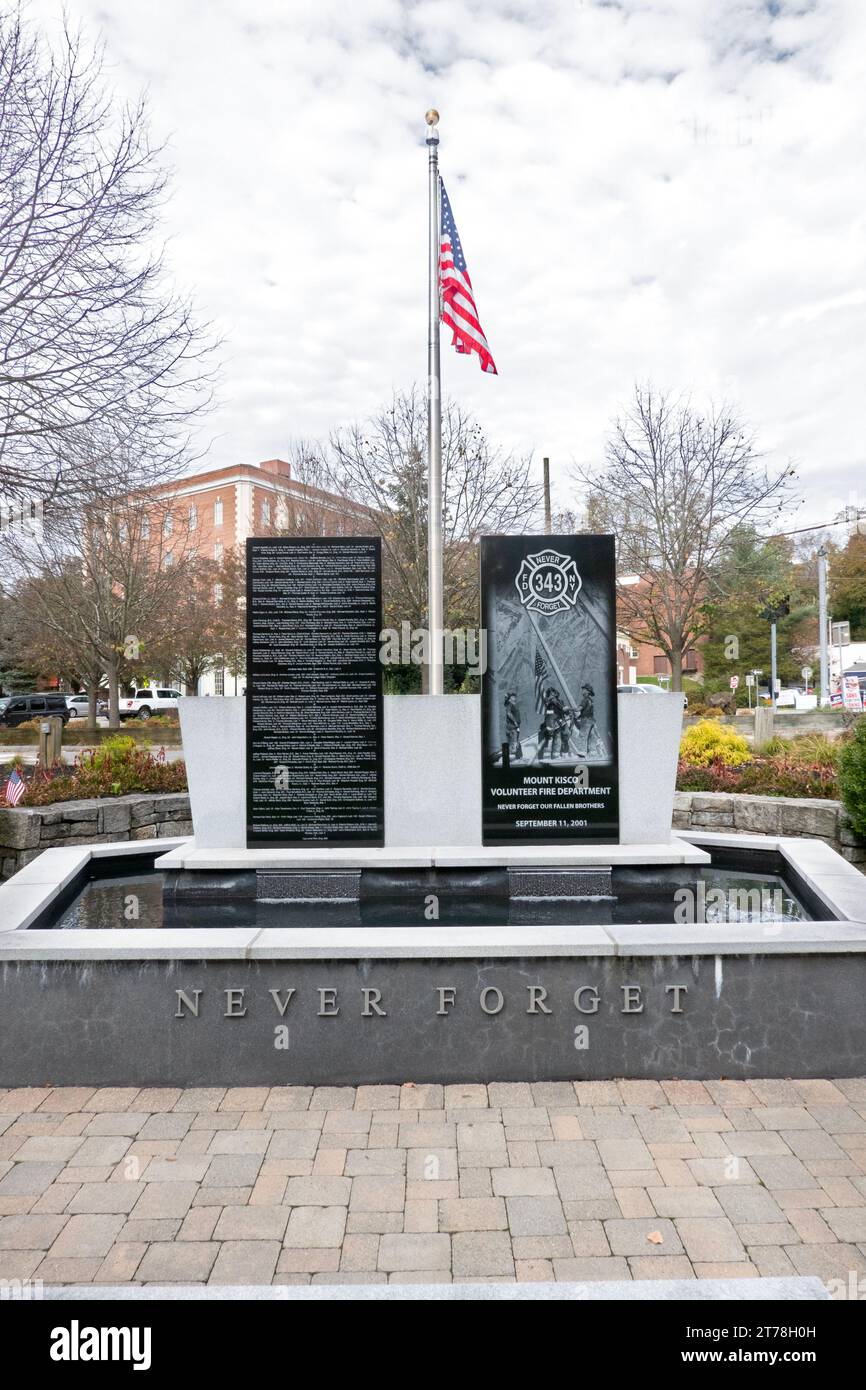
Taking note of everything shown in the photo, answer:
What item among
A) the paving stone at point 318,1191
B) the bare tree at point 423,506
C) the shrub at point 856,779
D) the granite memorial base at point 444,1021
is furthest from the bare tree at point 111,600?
the paving stone at point 318,1191

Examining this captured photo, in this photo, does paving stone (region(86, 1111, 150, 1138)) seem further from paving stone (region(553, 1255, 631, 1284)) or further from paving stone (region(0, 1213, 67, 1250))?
paving stone (region(553, 1255, 631, 1284))

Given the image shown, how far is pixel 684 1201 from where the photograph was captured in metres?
3.44

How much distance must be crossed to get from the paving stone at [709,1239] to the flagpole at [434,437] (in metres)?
7.14

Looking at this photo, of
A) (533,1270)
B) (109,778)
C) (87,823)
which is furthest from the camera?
(109,778)

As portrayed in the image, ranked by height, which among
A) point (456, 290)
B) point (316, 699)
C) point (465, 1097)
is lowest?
point (465, 1097)

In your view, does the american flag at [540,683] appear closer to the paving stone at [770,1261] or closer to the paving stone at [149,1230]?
the paving stone at [770,1261]

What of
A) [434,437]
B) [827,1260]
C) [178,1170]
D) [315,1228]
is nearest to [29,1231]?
[178,1170]

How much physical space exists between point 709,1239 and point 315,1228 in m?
1.46

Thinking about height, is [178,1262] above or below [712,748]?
below

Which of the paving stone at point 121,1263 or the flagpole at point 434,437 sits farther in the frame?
the flagpole at point 434,437

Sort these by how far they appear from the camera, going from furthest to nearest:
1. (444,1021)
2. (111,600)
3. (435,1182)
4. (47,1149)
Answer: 1. (111,600)
2. (444,1021)
3. (47,1149)
4. (435,1182)

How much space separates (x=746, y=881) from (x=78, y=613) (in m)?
23.4

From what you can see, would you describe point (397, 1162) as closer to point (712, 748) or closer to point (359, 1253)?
point (359, 1253)

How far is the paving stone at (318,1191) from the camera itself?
11.3 feet
